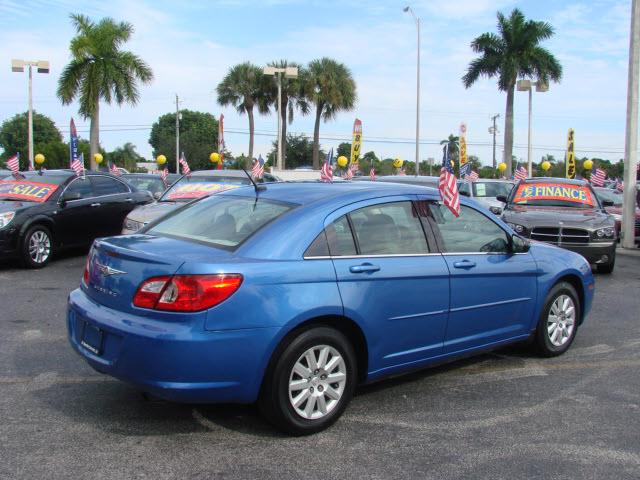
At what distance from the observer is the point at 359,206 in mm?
4246

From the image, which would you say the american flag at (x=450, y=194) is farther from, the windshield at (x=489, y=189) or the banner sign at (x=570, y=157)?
the banner sign at (x=570, y=157)

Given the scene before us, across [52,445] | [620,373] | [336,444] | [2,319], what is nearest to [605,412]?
[620,373]

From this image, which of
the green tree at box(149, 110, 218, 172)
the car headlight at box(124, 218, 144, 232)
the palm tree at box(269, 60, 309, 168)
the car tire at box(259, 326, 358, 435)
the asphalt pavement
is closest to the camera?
the asphalt pavement

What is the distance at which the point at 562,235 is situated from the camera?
9.77 meters

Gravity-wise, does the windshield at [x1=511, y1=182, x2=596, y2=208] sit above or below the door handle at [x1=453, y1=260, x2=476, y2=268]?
above

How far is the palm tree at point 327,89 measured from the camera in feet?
143

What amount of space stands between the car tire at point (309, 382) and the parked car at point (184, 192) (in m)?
5.20

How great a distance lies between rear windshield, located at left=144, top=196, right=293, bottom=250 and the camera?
402cm

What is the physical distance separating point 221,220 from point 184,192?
6.56 meters

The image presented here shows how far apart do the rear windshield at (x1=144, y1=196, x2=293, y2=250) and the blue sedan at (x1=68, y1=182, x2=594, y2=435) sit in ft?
0.05

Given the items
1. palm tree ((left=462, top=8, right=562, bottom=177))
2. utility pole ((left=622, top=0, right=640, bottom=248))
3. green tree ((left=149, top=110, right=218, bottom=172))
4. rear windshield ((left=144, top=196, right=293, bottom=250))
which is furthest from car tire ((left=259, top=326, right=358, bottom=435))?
green tree ((left=149, top=110, right=218, bottom=172))

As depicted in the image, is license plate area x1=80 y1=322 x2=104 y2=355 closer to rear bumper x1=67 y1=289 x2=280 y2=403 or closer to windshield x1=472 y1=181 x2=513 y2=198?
rear bumper x1=67 y1=289 x2=280 y2=403

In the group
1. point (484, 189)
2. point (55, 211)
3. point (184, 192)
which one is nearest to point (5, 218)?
point (55, 211)

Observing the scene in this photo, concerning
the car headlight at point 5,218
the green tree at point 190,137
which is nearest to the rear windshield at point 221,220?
the car headlight at point 5,218
